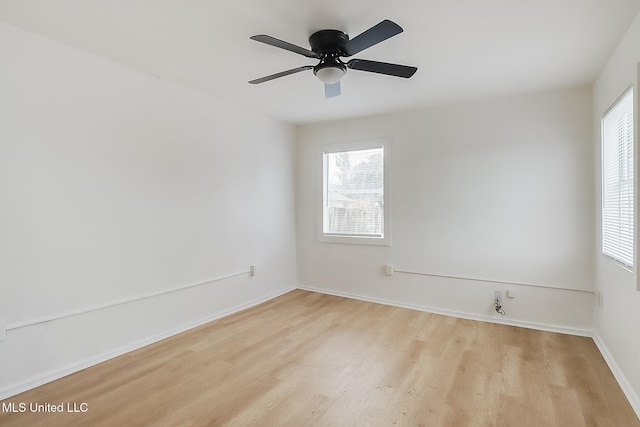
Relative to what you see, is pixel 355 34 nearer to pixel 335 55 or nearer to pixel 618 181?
pixel 335 55

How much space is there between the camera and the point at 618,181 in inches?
95.7

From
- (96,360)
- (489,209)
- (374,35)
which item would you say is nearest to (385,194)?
(489,209)

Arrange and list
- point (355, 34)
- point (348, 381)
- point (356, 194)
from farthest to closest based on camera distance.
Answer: point (356, 194), point (348, 381), point (355, 34)

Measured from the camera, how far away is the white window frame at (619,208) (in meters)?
2.09

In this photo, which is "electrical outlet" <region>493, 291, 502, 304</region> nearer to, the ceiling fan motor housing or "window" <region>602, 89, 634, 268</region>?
"window" <region>602, 89, 634, 268</region>

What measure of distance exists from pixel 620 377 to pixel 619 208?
1.20m

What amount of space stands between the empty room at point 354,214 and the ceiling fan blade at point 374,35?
2 cm

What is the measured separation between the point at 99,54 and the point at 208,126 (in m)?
1.12

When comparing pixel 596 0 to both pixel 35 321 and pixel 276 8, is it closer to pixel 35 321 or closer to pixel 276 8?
pixel 276 8

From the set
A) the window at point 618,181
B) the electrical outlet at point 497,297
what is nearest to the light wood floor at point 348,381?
the electrical outlet at point 497,297

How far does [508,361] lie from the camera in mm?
2619

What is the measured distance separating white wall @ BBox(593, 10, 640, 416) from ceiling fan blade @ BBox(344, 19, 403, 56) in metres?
1.53

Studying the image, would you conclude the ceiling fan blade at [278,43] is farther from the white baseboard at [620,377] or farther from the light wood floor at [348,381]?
the white baseboard at [620,377]

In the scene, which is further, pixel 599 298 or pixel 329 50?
pixel 599 298
